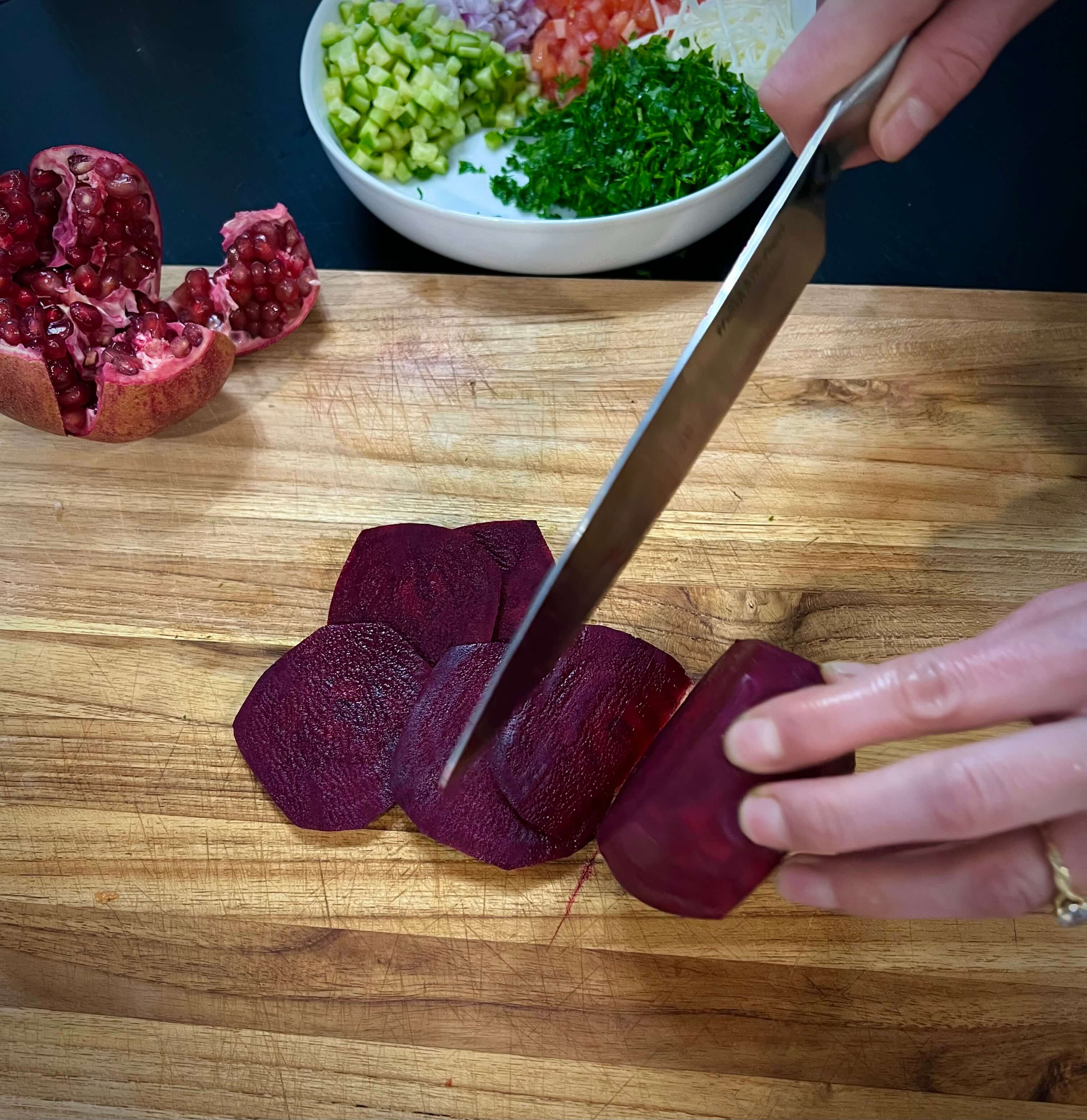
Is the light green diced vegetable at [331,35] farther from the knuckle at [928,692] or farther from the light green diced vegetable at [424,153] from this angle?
the knuckle at [928,692]

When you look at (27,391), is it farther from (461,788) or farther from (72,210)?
(461,788)

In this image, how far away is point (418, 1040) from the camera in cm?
148

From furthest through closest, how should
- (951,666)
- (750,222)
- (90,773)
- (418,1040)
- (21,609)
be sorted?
1. (750,222)
2. (21,609)
3. (90,773)
4. (418,1040)
5. (951,666)

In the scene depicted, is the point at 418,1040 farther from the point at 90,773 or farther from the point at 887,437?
the point at 887,437

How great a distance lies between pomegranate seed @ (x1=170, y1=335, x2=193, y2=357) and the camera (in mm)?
1853

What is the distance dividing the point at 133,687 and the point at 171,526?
326 millimetres

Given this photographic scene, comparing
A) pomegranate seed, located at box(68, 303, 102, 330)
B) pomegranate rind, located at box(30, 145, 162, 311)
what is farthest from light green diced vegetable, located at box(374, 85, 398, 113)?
pomegranate seed, located at box(68, 303, 102, 330)

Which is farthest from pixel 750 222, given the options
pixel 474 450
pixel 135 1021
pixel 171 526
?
pixel 135 1021

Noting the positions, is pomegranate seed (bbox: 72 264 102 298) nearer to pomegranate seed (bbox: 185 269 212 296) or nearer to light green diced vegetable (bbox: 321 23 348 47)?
pomegranate seed (bbox: 185 269 212 296)

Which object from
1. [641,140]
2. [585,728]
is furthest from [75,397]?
[641,140]

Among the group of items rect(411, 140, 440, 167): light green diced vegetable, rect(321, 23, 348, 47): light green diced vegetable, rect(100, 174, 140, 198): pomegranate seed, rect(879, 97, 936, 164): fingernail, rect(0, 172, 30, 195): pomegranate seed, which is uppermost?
rect(879, 97, 936, 164): fingernail

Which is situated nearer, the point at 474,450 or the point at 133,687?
the point at 133,687

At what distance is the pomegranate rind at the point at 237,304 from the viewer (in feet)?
6.54

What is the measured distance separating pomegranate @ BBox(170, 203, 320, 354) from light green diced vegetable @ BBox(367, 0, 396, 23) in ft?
1.98
